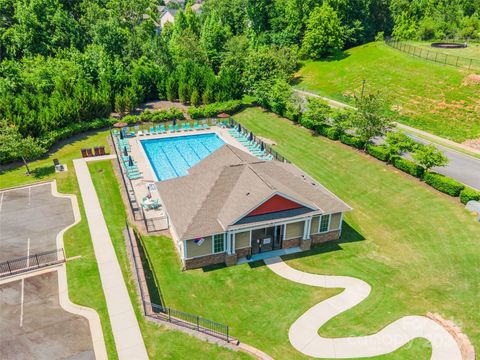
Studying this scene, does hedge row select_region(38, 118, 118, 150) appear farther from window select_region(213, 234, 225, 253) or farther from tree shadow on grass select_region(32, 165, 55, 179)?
window select_region(213, 234, 225, 253)

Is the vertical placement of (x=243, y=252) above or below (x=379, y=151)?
below


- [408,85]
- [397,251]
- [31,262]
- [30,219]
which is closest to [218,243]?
[31,262]

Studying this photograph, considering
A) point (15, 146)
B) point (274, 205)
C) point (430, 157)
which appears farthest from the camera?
point (15, 146)

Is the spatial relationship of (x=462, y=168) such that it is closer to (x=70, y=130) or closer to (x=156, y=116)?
(x=156, y=116)

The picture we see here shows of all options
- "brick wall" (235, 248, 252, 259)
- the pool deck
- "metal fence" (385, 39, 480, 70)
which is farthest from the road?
"metal fence" (385, 39, 480, 70)

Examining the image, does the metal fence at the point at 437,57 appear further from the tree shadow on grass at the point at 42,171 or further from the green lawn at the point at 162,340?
the tree shadow on grass at the point at 42,171

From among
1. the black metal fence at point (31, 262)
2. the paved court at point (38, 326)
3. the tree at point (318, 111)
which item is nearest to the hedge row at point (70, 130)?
the black metal fence at point (31, 262)
